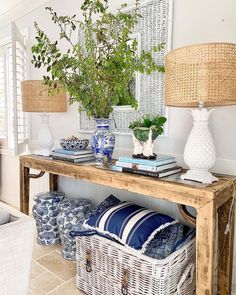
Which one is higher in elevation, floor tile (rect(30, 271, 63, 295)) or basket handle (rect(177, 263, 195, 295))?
basket handle (rect(177, 263, 195, 295))

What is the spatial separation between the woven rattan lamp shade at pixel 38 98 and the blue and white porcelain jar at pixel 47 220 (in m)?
0.79

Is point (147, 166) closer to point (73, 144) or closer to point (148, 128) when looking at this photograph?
point (148, 128)

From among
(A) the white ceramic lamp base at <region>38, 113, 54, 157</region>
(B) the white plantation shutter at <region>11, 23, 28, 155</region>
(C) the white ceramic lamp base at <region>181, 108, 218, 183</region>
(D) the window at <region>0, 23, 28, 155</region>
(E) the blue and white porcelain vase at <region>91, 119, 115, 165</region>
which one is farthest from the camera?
(D) the window at <region>0, 23, 28, 155</region>

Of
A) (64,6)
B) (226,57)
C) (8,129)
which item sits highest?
(64,6)

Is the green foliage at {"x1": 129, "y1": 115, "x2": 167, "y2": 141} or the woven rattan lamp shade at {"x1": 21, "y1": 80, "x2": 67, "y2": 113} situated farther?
the woven rattan lamp shade at {"x1": 21, "y1": 80, "x2": 67, "y2": 113}

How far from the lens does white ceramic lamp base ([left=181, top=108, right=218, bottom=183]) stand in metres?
1.31

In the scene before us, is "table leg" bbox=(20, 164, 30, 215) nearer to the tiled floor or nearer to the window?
the tiled floor

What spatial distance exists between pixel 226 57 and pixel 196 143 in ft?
1.39

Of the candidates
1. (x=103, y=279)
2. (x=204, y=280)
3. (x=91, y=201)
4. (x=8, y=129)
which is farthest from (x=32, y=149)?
(x=204, y=280)

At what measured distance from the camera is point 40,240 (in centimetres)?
228

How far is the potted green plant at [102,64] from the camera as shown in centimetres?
168

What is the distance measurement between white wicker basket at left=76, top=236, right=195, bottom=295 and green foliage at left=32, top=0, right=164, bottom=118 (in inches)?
35.6

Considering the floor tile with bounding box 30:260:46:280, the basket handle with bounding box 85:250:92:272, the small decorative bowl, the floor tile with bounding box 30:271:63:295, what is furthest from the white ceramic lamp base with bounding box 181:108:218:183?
the floor tile with bounding box 30:260:46:280

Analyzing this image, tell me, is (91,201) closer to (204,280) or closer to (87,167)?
(87,167)
